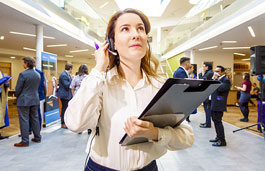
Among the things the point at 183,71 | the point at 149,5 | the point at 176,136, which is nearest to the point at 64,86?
the point at 183,71

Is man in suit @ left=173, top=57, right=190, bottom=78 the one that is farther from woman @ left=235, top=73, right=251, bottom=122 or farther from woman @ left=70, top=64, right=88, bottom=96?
woman @ left=235, top=73, right=251, bottom=122

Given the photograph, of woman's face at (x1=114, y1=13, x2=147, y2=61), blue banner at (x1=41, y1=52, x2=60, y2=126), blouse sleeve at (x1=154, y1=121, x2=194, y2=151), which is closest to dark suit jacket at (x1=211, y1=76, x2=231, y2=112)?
blouse sleeve at (x1=154, y1=121, x2=194, y2=151)

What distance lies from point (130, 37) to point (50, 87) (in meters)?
5.66

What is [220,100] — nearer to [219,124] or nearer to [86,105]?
[219,124]

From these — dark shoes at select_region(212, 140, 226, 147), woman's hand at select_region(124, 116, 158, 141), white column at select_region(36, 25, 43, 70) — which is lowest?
dark shoes at select_region(212, 140, 226, 147)

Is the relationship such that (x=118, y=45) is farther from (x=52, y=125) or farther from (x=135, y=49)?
(x=52, y=125)

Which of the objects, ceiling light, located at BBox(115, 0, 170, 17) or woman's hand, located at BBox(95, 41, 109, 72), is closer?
woman's hand, located at BBox(95, 41, 109, 72)

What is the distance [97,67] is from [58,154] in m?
3.30

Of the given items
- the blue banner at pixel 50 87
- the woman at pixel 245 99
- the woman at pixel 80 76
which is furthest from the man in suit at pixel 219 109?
the blue banner at pixel 50 87

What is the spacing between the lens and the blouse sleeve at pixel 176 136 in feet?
2.57

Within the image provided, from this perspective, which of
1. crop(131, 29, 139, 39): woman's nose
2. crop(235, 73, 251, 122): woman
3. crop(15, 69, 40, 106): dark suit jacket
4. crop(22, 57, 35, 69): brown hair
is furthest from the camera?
crop(235, 73, 251, 122): woman

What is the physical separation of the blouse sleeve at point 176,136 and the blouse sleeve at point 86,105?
0.94 ft

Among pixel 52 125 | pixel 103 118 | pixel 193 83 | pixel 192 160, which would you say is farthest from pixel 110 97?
pixel 52 125

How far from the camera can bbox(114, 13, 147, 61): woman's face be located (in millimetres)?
891
